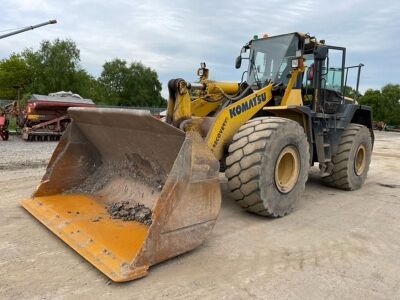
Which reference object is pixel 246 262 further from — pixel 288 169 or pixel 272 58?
pixel 272 58

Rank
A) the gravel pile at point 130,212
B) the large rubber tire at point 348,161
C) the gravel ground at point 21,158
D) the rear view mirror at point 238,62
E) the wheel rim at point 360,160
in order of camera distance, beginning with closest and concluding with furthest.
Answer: the gravel pile at point 130,212, the rear view mirror at point 238,62, the large rubber tire at point 348,161, the wheel rim at point 360,160, the gravel ground at point 21,158

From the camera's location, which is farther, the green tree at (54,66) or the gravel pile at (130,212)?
the green tree at (54,66)

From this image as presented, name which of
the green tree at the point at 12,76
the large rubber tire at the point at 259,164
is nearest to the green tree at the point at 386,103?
the green tree at the point at 12,76

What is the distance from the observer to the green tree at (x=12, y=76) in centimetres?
4522

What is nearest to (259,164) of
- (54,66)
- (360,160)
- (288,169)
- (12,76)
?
(288,169)

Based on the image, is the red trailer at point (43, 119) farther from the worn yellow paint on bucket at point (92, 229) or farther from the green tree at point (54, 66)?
the green tree at point (54, 66)

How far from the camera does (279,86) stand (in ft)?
18.1

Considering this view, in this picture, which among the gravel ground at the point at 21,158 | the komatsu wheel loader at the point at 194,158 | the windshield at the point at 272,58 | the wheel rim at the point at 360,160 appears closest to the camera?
the komatsu wheel loader at the point at 194,158

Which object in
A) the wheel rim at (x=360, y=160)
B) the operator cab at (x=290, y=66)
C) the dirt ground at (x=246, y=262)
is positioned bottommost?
the dirt ground at (x=246, y=262)

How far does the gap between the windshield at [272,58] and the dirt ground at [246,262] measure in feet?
6.61

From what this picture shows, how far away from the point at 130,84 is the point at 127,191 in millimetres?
60278

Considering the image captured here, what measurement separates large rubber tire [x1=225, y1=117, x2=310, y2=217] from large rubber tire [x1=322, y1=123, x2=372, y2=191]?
2138 millimetres

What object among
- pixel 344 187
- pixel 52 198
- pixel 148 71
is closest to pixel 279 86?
pixel 344 187

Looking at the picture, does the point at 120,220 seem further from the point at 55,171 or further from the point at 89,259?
the point at 55,171
